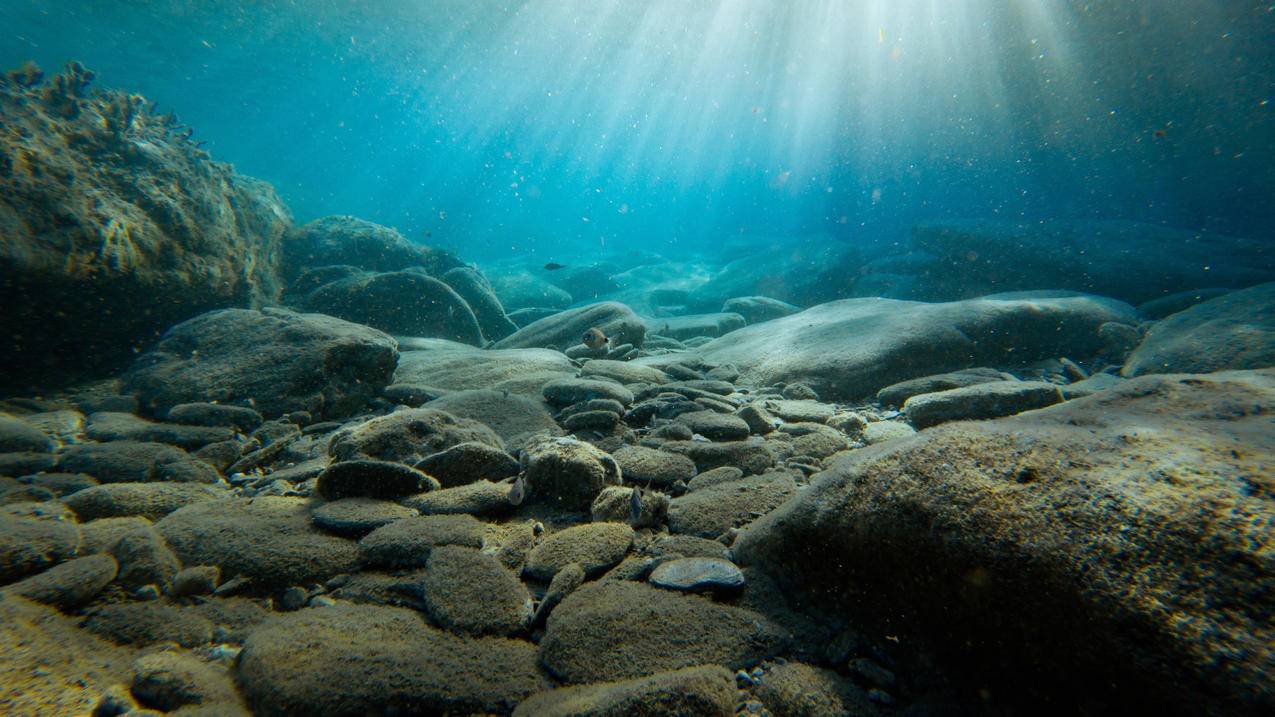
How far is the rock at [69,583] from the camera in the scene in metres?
1.83

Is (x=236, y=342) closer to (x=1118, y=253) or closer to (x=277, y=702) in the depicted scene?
(x=277, y=702)

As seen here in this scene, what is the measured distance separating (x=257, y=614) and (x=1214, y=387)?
466 cm

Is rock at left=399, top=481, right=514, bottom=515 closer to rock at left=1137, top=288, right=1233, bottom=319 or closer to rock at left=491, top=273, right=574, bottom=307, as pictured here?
rock at left=1137, top=288, right=1233, bottom=319

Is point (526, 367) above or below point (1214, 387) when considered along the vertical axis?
above

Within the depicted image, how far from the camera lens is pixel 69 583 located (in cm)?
188

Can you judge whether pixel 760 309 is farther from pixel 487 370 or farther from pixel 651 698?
pixel 651 698

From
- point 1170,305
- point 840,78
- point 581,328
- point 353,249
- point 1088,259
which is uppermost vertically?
point 840,78

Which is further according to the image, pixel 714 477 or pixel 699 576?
pixel 714 477

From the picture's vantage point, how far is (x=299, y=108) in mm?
49562

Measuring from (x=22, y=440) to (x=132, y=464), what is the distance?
116 centimetres

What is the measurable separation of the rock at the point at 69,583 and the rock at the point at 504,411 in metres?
2.12

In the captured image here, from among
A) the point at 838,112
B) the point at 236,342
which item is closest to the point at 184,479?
the point at 236,342

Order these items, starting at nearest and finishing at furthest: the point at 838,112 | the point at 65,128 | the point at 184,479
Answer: the point at 184,479, the point at 65,128, the point at 838,112

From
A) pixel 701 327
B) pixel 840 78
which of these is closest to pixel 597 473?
pixel 701 327
